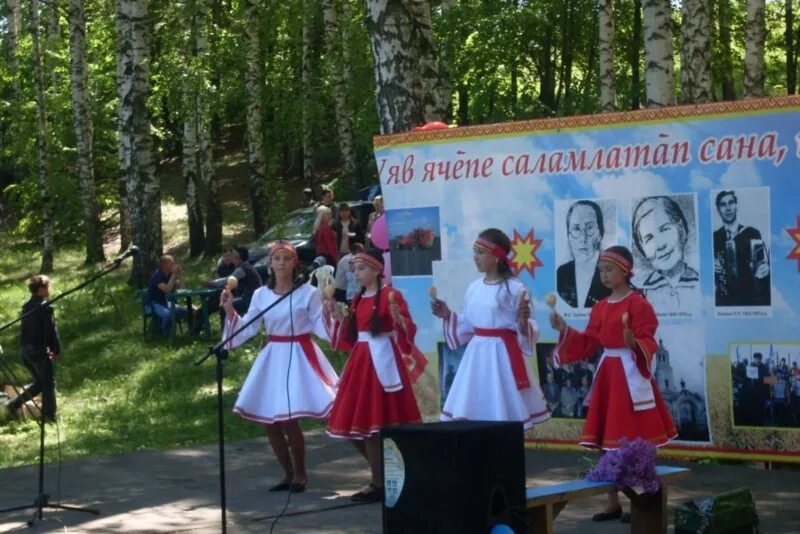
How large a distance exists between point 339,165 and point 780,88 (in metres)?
13.9

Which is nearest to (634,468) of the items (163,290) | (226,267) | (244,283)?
(244,283)

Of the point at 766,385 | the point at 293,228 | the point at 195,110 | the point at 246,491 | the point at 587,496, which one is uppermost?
the point at 195,110

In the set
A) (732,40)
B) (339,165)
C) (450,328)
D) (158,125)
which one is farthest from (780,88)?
(450,328)

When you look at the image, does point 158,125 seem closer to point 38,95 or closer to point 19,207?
point 19,207

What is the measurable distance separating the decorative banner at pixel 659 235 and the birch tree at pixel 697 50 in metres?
8.67

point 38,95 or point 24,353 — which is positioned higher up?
point 38,95

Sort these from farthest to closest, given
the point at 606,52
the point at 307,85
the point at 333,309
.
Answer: the point at 307,85 → the point at 606,52 → the point at 333,309

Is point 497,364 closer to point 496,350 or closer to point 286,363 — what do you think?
point 496,350

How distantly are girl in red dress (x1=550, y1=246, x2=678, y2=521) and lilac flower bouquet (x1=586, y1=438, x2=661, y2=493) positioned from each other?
3.36 feet

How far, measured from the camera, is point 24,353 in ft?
51.4

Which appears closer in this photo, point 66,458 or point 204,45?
point 66,458

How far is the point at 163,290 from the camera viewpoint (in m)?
20.5

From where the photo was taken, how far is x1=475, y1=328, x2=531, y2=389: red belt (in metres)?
9.50

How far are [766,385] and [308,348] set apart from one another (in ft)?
10.7
